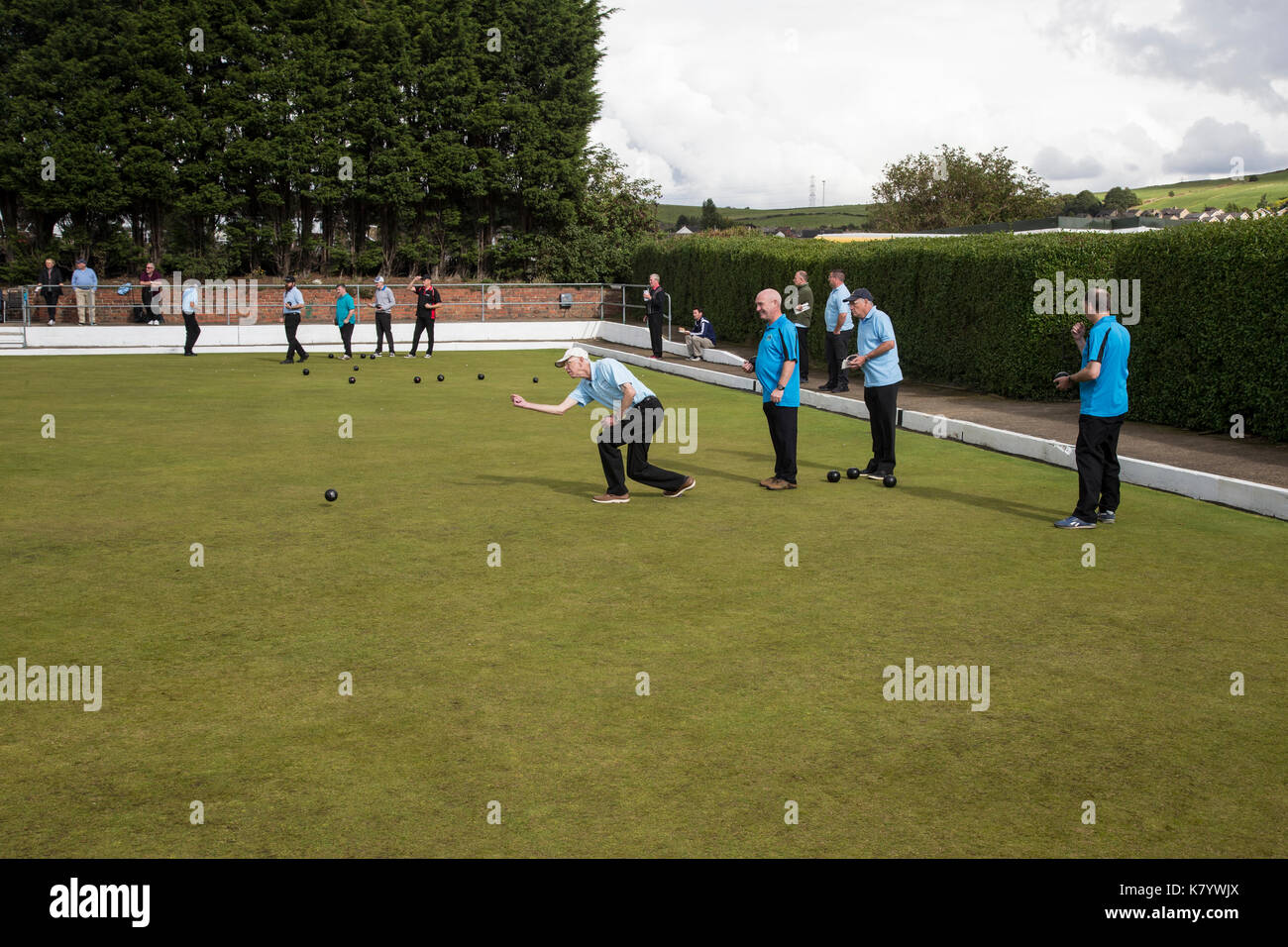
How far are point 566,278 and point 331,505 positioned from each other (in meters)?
37.7

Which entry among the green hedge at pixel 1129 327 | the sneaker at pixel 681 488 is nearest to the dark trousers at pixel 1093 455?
the sneaker at pixel 681 488

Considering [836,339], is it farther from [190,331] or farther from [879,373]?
[190,331]

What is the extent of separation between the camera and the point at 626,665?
654 centimetres

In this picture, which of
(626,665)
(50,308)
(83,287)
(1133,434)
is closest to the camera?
(626,665)

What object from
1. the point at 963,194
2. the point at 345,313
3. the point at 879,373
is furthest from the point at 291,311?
the point at 963,194

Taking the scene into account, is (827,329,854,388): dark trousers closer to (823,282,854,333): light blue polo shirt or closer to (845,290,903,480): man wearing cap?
(823,282,854,333): light blue polo shirt

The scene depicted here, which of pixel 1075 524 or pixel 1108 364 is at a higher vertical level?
pixel 1108 364

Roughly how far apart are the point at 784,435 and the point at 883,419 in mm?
1221

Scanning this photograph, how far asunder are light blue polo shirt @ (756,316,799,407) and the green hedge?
21.0 feet

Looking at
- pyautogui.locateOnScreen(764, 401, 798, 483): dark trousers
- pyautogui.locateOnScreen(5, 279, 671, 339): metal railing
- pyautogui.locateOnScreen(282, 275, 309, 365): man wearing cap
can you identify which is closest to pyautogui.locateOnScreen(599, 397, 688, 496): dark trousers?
pyautogui.locateOnScreen(764, 401, 798, 483): dark trousers

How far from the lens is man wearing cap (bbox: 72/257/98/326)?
119 ft
